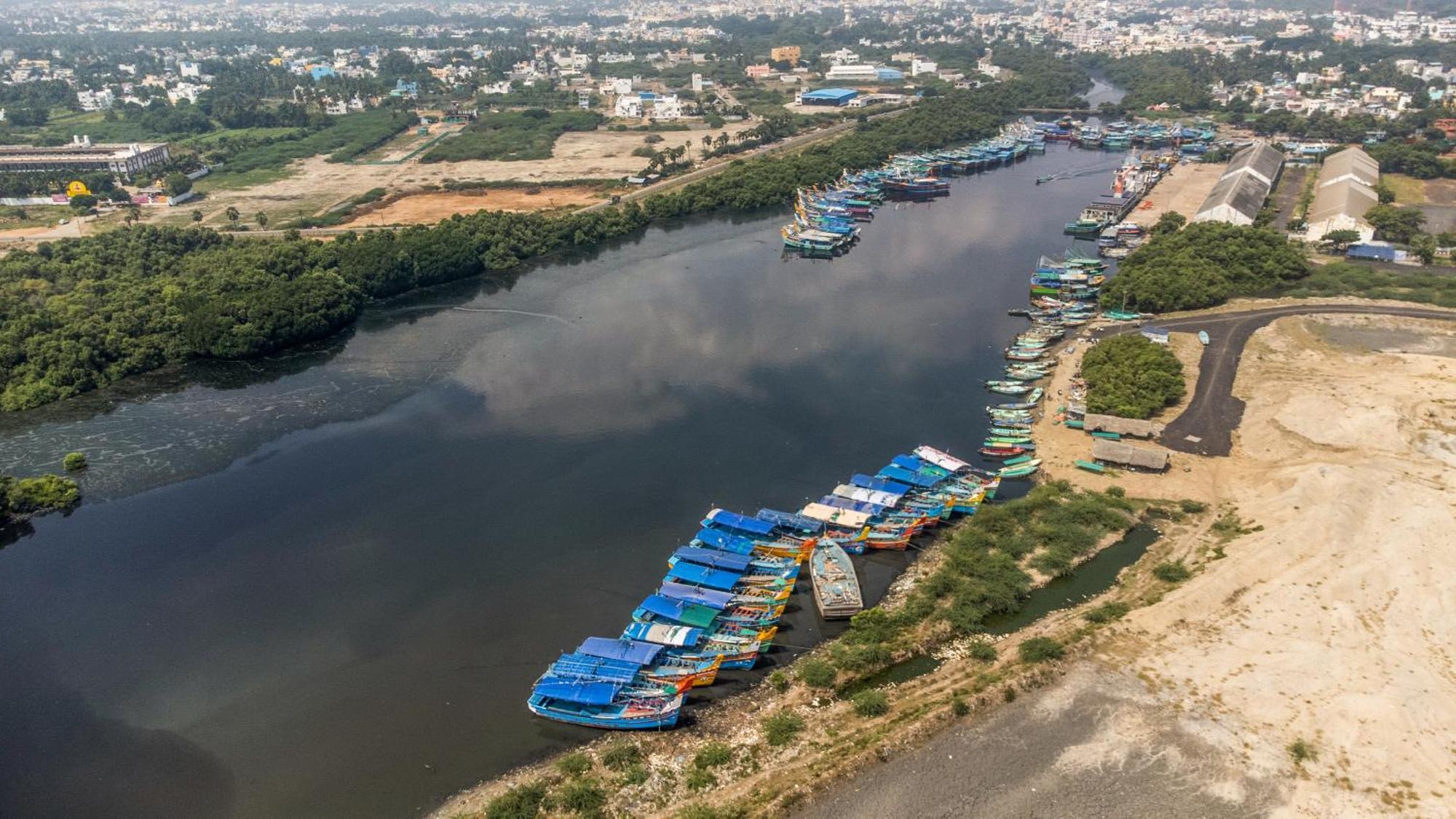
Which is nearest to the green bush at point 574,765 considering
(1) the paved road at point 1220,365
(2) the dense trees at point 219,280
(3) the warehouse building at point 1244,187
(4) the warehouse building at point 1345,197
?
(1) the paved road at point 1220,365

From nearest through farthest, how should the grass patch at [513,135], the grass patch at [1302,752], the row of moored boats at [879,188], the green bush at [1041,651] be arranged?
the grass patch at [1302,752], the green bush at [1041,651], the row of moored boats at [879,188], the grass patch at [513,135]

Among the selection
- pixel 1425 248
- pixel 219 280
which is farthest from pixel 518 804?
pixel 1425 248

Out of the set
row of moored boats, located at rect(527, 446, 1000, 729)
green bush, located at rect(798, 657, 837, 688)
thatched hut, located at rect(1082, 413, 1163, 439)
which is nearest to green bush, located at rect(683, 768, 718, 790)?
row of moored boats, located at rect(527, 446, 1000, 729)

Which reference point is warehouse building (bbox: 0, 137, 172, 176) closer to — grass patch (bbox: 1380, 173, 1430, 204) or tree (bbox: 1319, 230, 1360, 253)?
tree (bbox: 1319, 230, 1360, 253)

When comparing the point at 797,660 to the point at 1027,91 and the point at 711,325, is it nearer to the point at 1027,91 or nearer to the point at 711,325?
the point at 711,325

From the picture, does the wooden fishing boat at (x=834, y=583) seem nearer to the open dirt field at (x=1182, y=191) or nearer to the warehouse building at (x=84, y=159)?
the open dirt field at (x=1182, y=191)

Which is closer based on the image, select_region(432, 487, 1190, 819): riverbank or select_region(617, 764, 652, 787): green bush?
select_region(432, 487, 1190, 819): riverbank
